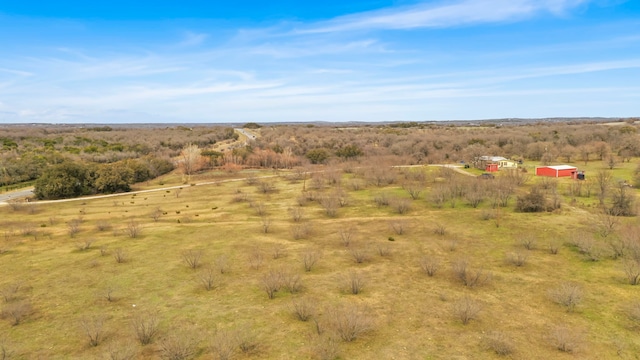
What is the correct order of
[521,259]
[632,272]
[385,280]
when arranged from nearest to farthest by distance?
1. [632,272]
2. [385,280]
3. [521,259]

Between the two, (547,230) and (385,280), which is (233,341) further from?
(547,230)

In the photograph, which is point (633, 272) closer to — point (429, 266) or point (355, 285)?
point (429, 266)

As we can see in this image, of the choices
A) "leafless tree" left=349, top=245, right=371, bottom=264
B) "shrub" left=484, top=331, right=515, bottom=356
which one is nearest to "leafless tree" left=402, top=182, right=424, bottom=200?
"leafless tree" left=349, top=245, right=371, bottom=264

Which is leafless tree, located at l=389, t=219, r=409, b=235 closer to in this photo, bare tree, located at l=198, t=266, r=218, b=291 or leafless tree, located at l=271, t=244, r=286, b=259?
leafless tree, located at l=271, t=244, r=286, b=259

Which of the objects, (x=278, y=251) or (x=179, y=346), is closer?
(x=179, y=346)

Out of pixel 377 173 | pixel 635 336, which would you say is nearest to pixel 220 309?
pixel 635 336

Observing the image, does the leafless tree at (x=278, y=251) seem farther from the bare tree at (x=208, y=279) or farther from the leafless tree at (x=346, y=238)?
the leafless tree at (x=346, y=238)

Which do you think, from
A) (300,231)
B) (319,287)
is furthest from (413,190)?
(319,287)
